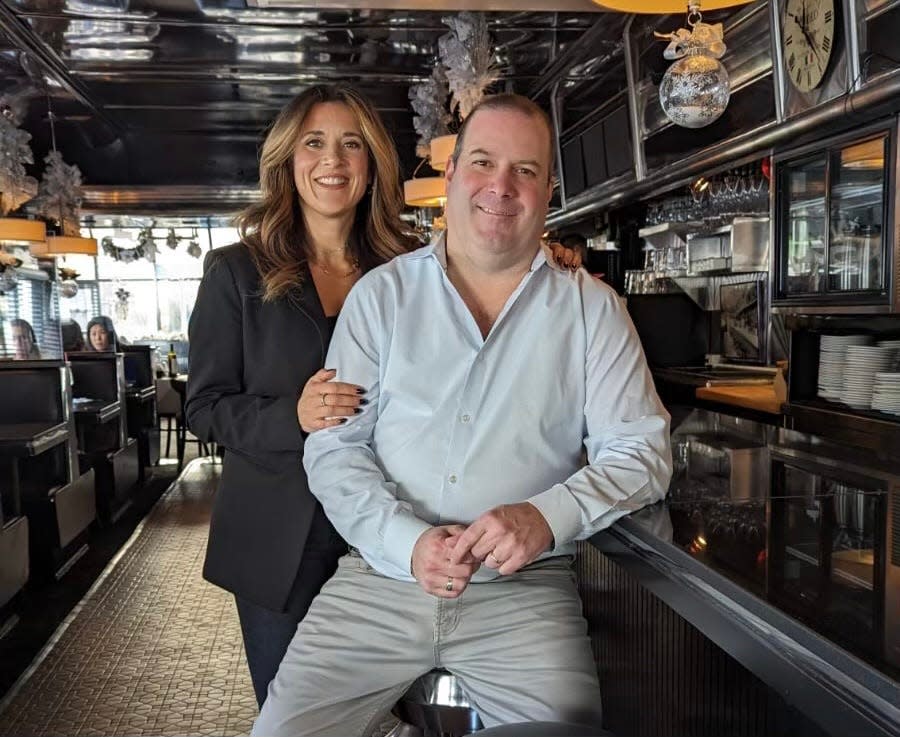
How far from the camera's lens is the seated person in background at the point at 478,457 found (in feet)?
4.68

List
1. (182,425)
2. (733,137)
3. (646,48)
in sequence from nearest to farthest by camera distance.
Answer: (733,137), (646,48), (182,425)

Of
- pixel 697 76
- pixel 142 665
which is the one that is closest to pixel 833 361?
pixel 697 76

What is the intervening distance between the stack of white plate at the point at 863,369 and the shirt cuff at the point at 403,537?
2.88 meters

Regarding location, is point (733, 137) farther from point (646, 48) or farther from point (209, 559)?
point (209, 559)

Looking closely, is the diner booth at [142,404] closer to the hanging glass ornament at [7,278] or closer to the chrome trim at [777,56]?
the hanging glass ornament at [7,278]

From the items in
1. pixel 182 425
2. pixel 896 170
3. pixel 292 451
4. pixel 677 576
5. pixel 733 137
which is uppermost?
pixel 733 137

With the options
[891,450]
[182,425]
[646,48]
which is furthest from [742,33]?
[182,425]

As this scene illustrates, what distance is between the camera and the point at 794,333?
4.08 metres

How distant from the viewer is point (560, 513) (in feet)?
4.55

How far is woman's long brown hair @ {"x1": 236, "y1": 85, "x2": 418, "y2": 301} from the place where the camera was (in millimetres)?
1856

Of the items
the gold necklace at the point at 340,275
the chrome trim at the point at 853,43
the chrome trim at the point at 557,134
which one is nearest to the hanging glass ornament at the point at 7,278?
the chrome trim at the point at 557,134

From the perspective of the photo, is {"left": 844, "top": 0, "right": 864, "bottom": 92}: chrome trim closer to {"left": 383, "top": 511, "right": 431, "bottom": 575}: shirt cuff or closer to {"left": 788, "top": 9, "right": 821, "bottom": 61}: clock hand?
{"left": 788, "top": 9, "right": 821, "bottom": 61}: clock hand

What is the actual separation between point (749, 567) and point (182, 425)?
859 cm

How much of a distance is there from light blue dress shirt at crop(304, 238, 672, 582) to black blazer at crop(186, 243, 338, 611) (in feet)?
0.56
